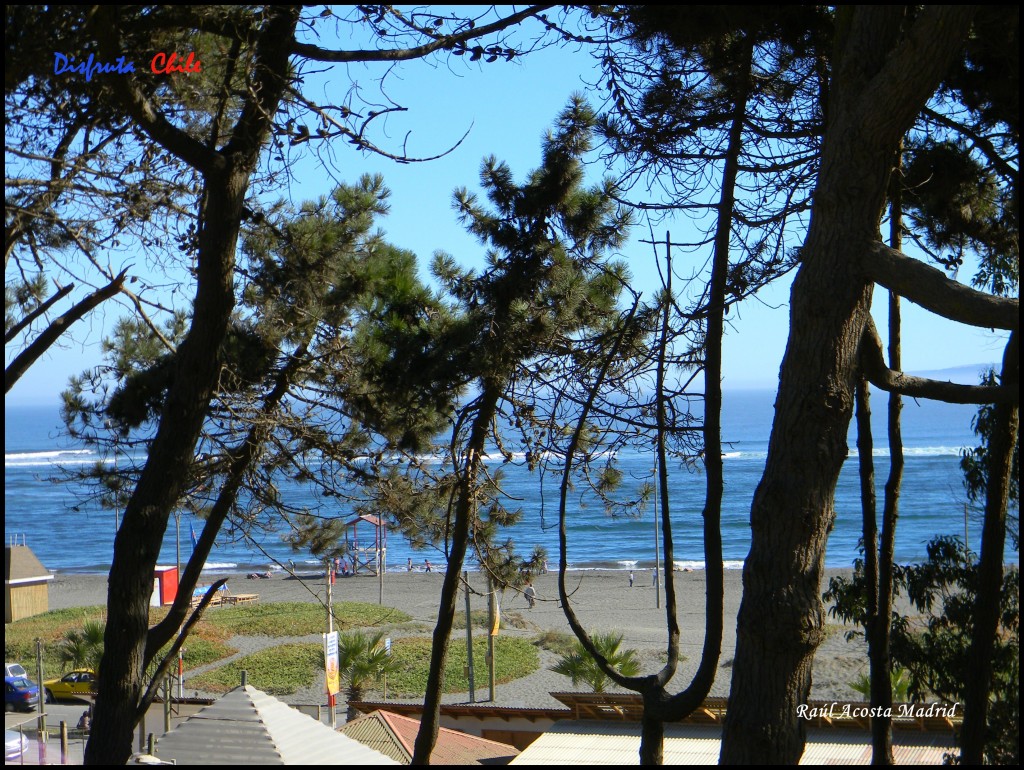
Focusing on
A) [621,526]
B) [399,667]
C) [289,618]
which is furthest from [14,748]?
[621,526]

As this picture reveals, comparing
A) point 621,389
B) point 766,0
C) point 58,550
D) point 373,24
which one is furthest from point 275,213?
point 58,550

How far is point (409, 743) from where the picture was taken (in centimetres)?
1059

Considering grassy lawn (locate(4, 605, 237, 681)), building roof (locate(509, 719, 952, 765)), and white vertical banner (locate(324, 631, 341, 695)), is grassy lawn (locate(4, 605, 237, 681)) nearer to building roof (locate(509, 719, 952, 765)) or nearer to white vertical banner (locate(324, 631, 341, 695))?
white vertical banner (locate(324, 631, 341, 695))

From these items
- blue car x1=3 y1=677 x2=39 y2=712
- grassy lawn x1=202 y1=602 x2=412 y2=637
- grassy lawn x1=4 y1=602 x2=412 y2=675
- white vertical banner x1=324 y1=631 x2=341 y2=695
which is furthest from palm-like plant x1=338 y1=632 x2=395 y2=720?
grassy lawn x1=202 y1=602 x2=412 y2=637

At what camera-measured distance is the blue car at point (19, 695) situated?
17359mm

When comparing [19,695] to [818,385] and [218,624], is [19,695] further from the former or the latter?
[818,385]

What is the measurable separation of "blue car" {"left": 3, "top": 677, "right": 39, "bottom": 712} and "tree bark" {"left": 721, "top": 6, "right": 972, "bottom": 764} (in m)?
18.1

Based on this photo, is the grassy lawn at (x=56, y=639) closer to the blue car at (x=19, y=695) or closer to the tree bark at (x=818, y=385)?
the blue car at (x=19, y=695)

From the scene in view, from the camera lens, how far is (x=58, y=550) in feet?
159

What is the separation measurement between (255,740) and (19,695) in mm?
18320

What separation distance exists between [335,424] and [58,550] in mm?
48109

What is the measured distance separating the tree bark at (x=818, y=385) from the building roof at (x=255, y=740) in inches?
52.7

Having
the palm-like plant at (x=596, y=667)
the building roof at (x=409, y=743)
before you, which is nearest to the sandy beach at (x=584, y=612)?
the palm-like plant at (x=596, y=667)

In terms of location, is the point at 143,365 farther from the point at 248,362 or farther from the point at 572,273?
the point at 572,273
